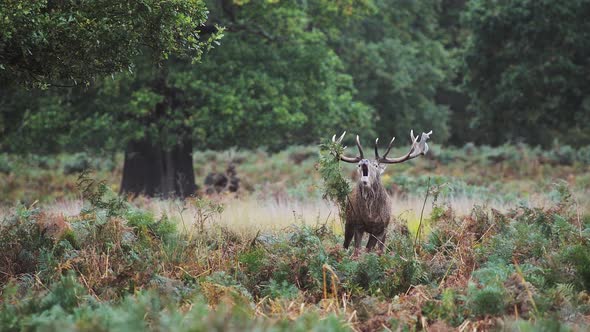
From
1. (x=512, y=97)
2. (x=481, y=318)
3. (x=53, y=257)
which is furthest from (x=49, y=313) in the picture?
(x=512, y=97)

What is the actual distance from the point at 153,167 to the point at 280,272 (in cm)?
1164

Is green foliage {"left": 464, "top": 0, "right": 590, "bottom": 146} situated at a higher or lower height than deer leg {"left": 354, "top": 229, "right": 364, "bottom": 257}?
higher

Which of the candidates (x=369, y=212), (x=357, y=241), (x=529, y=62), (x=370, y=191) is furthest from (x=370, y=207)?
(x=529, y=62)

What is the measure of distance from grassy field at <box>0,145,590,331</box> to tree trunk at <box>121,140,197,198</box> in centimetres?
628

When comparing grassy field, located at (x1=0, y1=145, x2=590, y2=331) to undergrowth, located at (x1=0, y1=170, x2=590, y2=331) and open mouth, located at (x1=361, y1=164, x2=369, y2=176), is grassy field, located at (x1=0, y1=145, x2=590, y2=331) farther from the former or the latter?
open mouth, located at (x1=361, y1=164, x2=369, y2=176)

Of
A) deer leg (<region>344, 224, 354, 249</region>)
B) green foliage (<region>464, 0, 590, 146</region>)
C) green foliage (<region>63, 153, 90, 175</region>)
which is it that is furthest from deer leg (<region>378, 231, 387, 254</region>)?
green foliage (<region>63, 153, 90, 175</region>)

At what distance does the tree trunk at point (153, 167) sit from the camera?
19641mm

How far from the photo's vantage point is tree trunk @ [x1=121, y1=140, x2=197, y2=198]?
19641 millimetres

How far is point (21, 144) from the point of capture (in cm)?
1889

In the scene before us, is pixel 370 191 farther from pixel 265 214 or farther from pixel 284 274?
pixel 265 214

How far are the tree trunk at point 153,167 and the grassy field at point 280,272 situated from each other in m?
6.28

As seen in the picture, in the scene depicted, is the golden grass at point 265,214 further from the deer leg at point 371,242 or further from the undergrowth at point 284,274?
the deer leg at point 371,242

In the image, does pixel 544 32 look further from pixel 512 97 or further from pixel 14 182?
pixel 14 182

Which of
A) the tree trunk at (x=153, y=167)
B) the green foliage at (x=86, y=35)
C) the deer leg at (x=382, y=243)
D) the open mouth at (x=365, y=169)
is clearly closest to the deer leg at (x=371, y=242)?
the deer leg at (x=382, y=243)
